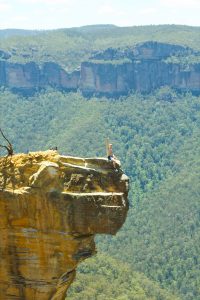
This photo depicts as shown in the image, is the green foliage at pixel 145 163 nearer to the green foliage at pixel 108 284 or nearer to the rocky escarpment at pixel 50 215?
the green foliage at pixel 108 284

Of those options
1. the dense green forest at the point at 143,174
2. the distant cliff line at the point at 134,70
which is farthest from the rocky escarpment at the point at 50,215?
the distant cliff line at the point at 134,70

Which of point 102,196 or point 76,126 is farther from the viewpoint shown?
point 76,126

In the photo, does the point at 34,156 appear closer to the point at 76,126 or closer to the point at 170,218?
the point at 170,218

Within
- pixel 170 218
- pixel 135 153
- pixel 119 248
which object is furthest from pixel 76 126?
pixel 119 248

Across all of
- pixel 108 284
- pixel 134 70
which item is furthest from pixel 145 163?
pixel 108 284

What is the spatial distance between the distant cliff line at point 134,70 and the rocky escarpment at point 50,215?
166 meters

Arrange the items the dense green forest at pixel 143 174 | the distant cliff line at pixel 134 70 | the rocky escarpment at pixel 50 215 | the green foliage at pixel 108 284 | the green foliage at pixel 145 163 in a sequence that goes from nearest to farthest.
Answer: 1. the rocky escarpment at pixel 50 215
2. the green foliage at pixel 108 284
3. the dense green forest at pixel 143 174
4. the green foliage at pixel 145 163
5. the distant cliff line at pixel 134 70

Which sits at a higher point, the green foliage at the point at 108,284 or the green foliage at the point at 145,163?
the green foliage at the point at 108,284

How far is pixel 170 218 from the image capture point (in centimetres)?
12962

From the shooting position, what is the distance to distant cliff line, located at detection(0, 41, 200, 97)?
18638 centimetres

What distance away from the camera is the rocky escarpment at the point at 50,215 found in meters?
19.3

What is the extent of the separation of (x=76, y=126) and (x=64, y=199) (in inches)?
6548

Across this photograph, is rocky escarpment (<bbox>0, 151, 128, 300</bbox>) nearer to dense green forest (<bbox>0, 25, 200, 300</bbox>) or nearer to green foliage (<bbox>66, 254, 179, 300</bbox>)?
green foliage (<bbox>66, 254, 179, 300</bbox>)

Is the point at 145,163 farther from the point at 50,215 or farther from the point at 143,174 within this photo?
the point at 50,215
